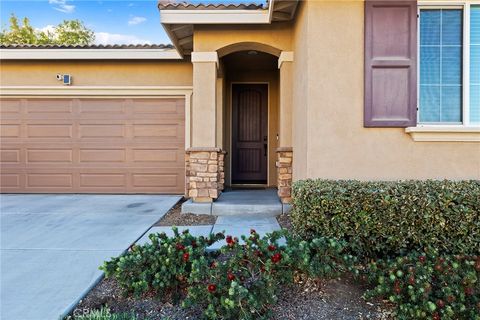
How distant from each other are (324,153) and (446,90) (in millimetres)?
1830

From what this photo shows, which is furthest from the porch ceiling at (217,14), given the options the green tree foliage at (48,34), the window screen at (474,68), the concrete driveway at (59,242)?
the green tree foliage at (48,34)

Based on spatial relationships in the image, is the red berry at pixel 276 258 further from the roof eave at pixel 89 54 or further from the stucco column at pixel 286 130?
the roof eave at pixel 89 54

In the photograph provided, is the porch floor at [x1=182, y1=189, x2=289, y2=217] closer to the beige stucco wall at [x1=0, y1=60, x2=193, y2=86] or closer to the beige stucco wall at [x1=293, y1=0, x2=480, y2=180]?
the beige stucco wall at [x1=293, y1=0, x2=480, y2=180]

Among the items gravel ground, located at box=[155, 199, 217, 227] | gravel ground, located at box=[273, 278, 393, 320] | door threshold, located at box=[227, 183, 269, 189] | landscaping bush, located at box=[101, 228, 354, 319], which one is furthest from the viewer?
door threshold, located at box=[227, 183, 269, 189]

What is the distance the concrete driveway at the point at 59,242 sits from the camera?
287cm

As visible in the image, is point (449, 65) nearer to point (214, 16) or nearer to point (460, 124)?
point (460, 124)

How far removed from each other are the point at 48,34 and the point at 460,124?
2239cm

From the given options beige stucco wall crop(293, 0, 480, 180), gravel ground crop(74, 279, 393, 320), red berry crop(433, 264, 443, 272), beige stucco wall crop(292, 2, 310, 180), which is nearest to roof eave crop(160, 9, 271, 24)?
beige stucco wall crop(292, 2, 310, 180)

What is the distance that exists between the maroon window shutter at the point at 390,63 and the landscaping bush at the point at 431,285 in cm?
196

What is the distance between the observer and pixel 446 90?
4.31 meters

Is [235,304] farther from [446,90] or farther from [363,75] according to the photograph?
[446,90]

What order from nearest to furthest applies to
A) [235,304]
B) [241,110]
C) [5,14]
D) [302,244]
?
[235,304] < [302,244] < [241,110] < [5,14]

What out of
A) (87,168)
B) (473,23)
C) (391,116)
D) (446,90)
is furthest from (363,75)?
(87,168)

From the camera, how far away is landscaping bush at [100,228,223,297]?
9.12 ft
